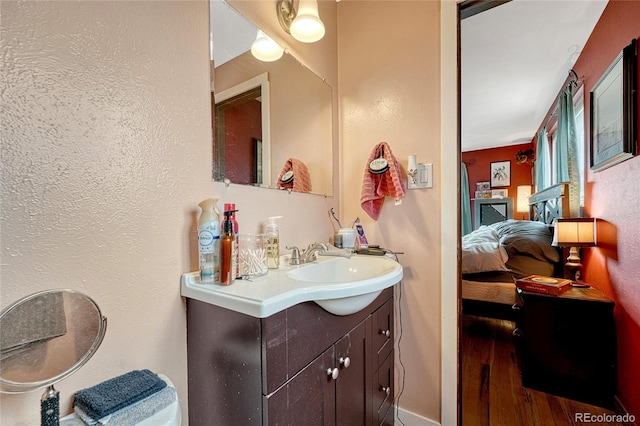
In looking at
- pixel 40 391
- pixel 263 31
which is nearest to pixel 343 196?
pixel 263 31

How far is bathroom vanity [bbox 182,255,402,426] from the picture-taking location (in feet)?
1.94

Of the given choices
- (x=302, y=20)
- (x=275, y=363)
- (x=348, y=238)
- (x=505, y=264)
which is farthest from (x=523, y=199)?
(x=275, y=363)

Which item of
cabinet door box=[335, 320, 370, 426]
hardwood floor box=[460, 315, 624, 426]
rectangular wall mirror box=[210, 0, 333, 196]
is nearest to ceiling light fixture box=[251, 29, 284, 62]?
rectangular wall mirror box=[210, 0, 333, 196]

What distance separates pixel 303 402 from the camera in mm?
665

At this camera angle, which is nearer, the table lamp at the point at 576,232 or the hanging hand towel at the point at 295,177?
the hanging hand towel at the point at 295,177

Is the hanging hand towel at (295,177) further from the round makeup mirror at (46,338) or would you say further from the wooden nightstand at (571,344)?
the wooden nightstand at (571,344)

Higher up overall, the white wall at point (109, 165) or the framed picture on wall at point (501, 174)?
the framed picture on wall at point (501, 174)

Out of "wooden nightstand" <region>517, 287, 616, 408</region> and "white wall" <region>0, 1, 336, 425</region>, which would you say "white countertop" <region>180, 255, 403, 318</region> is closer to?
"white wall" <region>0, 1, 336, 425</region>

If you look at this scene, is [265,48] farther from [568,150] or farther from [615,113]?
[568,150]

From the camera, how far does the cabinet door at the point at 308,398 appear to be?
60 cm

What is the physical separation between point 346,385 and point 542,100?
3.11 meters

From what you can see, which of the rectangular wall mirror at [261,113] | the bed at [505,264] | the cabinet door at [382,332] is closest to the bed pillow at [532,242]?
the bed at [505,264]

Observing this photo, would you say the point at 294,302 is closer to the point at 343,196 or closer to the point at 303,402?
the point at 303,402

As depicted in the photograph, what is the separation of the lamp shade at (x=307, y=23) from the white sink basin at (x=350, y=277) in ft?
3.28
